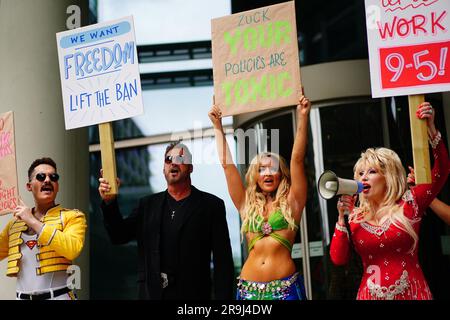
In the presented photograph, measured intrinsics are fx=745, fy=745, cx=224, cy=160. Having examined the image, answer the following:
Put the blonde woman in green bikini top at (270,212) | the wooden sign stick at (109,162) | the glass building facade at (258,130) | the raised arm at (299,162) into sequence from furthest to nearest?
the glass building facade at (258,130) < the wooden sign stick at (109,162) < the raised arm at (299,162) < the blonde woman in green bikini top at (270,212)

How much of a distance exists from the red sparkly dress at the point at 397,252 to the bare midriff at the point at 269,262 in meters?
0.43

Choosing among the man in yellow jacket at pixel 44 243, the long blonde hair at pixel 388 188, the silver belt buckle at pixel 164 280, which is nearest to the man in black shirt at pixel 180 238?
the silver belt buckle at pixel 164 280

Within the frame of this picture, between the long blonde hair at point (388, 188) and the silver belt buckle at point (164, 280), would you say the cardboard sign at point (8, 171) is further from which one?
the long blonde hair at point (388, 188)

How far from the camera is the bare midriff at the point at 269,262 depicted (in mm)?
4426

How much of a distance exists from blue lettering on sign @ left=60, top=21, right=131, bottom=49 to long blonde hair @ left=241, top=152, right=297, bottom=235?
1.28 m

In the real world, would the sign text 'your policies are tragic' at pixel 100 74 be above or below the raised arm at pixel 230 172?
above

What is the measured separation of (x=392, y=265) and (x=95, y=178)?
22.2 ft

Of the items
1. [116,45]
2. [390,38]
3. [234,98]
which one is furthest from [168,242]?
[390,38]

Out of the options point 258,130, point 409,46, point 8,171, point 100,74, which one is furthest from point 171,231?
point 258,130

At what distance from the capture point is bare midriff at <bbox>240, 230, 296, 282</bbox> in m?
4.43

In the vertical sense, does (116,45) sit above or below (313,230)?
above

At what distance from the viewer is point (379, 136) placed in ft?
24.0
